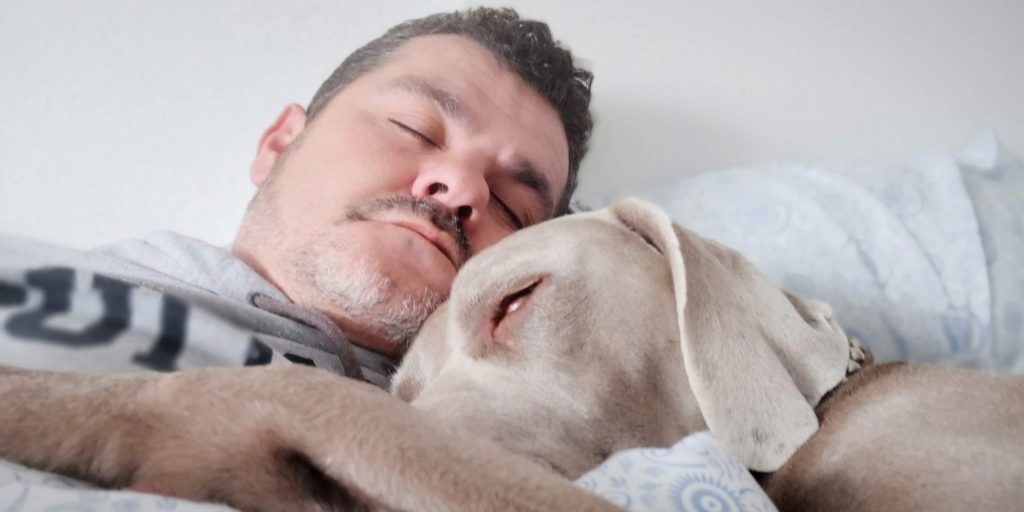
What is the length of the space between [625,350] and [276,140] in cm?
165

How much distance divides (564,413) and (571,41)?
83.8 inches

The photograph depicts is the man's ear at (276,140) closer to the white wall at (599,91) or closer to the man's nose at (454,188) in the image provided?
the white wall at (599,91)

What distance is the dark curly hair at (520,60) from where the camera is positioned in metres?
2.36

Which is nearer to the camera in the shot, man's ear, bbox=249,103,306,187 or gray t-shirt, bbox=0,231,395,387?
gray t-shirt, bbox=0,231,395,387

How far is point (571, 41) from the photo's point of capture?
3.00 m

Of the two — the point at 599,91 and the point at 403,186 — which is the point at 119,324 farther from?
the point at 599,91

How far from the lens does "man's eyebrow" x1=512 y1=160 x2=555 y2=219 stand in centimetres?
212

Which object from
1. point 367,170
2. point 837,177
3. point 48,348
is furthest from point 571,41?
point 48,348

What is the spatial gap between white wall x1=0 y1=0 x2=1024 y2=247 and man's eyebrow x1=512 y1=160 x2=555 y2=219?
619 mm

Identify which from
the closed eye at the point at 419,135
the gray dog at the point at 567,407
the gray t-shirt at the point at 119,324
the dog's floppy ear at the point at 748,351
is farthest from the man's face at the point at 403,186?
the dog's floppy ear at the point at 748,351

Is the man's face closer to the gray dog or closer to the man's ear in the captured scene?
the man's ear

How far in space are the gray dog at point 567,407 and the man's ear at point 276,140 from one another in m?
1.18

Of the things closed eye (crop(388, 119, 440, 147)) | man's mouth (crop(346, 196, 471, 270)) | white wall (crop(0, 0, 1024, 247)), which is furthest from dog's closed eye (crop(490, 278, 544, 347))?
white wall (crop(0, 0, 1024, 247))

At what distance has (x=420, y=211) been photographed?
71.9 inches
